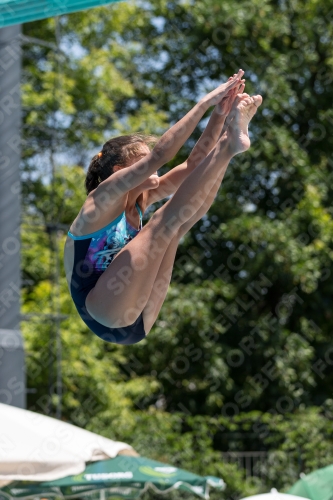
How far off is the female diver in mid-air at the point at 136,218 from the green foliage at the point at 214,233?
7409mm

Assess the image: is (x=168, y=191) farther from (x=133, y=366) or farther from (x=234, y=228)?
(x=133, y=366)

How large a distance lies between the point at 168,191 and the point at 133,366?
901cm

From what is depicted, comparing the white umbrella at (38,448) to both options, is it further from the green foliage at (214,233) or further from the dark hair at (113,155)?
the green foliage at (214,233)

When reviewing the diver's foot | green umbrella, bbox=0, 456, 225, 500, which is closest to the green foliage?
green umbrella, bbox=0, 456, 225, 500

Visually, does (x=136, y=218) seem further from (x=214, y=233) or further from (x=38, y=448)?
(x=214, y=233)

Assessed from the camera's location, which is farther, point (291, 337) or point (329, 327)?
point (329, 327)

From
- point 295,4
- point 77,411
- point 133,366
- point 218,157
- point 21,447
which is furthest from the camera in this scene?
point 295,4

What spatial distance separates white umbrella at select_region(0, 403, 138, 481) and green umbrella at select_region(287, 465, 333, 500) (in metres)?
1.47

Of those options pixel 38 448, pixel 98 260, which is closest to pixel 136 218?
pixel 98 260

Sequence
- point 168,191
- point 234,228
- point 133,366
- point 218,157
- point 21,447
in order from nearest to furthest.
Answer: point 218,157
point 168,191
point 21,447
point 234,228
point 133,366

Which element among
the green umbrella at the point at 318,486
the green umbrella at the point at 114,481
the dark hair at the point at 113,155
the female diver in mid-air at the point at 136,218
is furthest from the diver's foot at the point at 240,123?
the green umbrella at the point at 114,481

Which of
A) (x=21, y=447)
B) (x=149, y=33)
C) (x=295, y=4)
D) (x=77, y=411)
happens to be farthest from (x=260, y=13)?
(x=21, y=447)

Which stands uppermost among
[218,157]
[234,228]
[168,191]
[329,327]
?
[218,157]

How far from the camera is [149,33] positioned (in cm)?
1340
